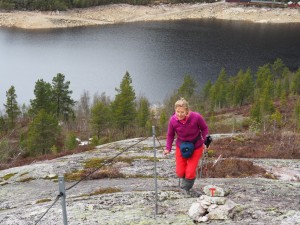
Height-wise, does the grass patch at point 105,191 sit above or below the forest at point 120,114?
above

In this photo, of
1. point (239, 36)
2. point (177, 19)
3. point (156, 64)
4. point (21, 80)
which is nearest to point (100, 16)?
point (177, 19)

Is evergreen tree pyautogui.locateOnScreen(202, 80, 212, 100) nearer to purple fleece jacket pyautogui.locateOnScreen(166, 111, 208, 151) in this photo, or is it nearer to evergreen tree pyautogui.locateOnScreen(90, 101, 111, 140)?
evergreen tree pyautogui.locateOnScreen(90, 101, 111, 140)

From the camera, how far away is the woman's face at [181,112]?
10.8 metres

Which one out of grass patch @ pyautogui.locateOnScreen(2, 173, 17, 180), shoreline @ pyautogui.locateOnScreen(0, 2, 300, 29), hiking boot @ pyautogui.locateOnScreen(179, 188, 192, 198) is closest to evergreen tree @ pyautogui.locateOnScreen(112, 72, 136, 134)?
grass patch @ pyautogui.locateOnScreen(2, 173, 17, 180)

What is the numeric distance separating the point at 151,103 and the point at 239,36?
250 ft

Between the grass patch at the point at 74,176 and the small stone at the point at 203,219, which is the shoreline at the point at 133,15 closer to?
the grass patch at the point at 74,176

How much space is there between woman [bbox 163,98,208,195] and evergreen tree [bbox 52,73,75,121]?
5679cm

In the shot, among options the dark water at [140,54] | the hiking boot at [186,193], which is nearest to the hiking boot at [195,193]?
the hiking boot at [186,193]

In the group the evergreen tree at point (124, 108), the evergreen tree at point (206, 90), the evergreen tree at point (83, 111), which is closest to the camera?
the evergreen tree at point (124, 108)

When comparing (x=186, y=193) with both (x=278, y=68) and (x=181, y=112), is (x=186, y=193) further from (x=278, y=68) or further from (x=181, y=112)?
(x=278, y=68)

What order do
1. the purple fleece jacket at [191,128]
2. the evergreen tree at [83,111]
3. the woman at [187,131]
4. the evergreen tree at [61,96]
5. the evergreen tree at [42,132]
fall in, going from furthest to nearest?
1. the evergreen tree at [83,111]
2. the evergreen tree at [61,96]
3. the evergreen tree at [42,132]
4. the purple fleece jacket at [191,128]
5. the woman at [187,131]

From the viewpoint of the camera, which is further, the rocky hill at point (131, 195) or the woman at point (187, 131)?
the rocky hill at point (131, 195)

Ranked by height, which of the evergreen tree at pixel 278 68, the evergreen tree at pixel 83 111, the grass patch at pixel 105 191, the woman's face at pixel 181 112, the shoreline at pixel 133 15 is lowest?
the evergreen tree at pixel 83 111

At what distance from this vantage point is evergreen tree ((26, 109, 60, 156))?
171 ft
